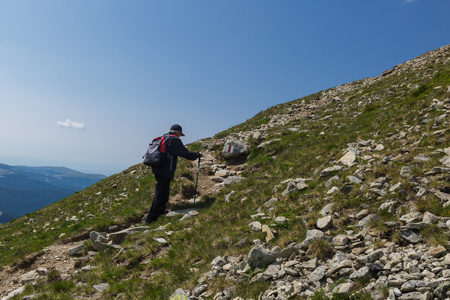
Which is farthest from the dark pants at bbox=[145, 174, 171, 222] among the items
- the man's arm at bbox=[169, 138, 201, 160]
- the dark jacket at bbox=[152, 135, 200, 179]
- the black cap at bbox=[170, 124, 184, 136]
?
the black cap at bbox=[170, 124, 184, 136]

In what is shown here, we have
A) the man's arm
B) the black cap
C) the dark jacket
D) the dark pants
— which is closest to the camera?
the dark jacket

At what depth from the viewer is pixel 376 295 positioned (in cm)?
394

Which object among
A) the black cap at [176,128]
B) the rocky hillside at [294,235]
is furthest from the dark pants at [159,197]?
the black cap at [176,128]

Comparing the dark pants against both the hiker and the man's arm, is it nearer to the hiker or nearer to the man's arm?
the hiker

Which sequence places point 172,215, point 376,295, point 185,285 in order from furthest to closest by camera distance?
point 172,215, point 185,285, point 376,295

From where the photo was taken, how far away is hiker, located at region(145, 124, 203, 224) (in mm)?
12008

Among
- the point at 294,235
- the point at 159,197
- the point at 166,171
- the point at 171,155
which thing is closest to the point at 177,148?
the point at 171,155

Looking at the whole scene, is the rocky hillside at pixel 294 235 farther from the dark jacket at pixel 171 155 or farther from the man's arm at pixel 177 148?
the man's arm at pixel 177 148

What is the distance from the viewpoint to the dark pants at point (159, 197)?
12242 millimetres

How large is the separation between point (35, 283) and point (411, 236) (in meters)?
10.8

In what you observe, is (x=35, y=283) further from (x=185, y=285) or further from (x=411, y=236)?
(x=411, y=236)

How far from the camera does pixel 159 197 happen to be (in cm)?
1238

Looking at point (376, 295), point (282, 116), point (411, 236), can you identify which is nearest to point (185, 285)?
point (376, 295)

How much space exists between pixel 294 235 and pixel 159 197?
295 inches
